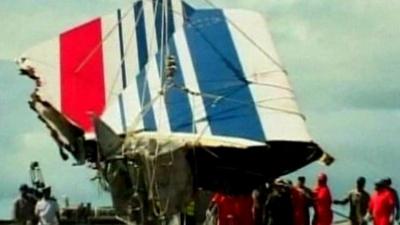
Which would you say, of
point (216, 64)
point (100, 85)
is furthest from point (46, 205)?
point (216, 64)

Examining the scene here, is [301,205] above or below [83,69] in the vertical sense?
below

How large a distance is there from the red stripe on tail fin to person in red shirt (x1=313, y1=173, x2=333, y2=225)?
510 centimetres

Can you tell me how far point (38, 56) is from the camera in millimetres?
38594

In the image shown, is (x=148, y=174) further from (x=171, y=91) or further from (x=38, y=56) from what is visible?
(x=38, y=56)

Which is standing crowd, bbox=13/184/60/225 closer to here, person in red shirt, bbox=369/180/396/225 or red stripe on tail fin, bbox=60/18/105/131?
red stripe on tail fin, bbox=60/18/105/131

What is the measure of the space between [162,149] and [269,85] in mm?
2319

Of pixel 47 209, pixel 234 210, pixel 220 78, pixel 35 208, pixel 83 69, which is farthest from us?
pixel 35 208

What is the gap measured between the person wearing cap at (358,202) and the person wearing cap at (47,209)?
5.02 meters

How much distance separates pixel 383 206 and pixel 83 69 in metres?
Result: 6.13

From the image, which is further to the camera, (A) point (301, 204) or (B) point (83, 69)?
(A) point (301, 204)

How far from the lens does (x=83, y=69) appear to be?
129 feet

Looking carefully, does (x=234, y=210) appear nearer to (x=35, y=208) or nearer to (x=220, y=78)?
(x=220, y=78)

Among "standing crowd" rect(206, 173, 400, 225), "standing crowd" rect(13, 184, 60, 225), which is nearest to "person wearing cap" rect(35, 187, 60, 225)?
"standing crowd" rect(13, 184, 60, 225)

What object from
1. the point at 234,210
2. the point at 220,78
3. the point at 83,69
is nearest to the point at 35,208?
the point at 83,69
